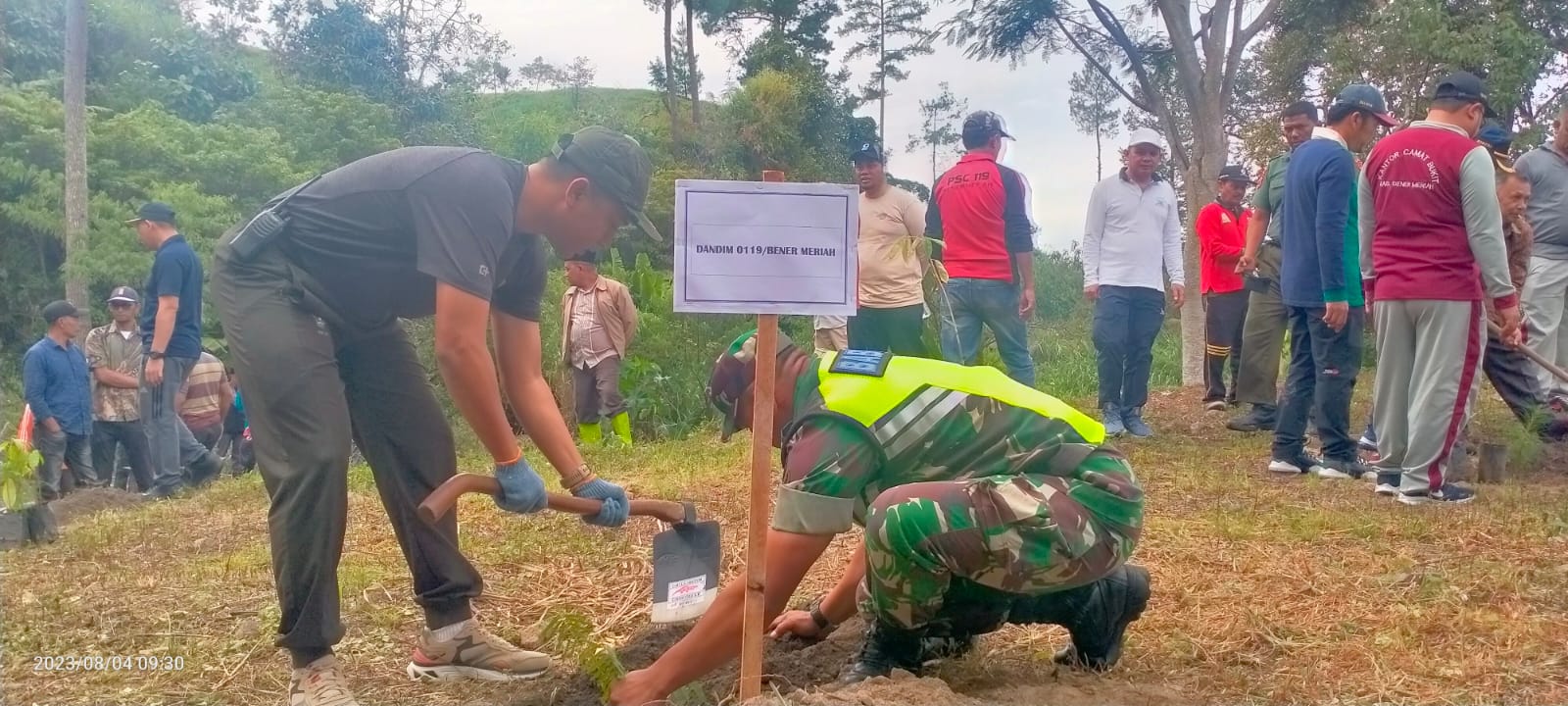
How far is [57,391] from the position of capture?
841cm

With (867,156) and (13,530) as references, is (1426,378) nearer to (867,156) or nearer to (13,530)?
(867,156)

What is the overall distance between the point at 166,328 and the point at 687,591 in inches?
226

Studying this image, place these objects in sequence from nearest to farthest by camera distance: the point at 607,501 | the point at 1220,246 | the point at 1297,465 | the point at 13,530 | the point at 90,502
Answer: the point at 607,501, the point at 13,530, the point at 1297,465, the point at 90,502, the point at 1220,246

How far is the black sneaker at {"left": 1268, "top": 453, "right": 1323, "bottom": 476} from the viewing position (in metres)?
5.71

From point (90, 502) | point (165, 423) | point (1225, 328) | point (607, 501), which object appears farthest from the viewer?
point (1225, 328)

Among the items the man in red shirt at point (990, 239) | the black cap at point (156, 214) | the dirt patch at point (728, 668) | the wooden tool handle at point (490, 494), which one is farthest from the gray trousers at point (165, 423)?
the wooden tool handle at point (490, 494)

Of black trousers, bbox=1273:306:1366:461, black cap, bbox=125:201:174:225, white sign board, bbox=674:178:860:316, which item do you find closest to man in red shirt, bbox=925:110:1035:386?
black trousers, bbox=1273:306:1366:461

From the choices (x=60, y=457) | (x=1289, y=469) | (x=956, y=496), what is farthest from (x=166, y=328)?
(x=1289, y=469)

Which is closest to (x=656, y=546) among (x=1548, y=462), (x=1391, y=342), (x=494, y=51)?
(x=1391, y=342)

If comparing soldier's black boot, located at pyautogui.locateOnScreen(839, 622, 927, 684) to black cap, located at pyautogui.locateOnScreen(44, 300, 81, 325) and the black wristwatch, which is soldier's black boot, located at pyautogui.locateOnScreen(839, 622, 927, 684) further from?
black cap, located at pyautogui.locateOnScreen(44, 300, 81, 325)

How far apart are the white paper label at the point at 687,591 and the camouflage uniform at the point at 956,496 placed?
537mm

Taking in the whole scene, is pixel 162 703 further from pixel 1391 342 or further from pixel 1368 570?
pixel 1391 342

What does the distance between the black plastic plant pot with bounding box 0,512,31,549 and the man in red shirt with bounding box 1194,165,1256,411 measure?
740 centimetres

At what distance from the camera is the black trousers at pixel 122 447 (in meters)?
8.72
